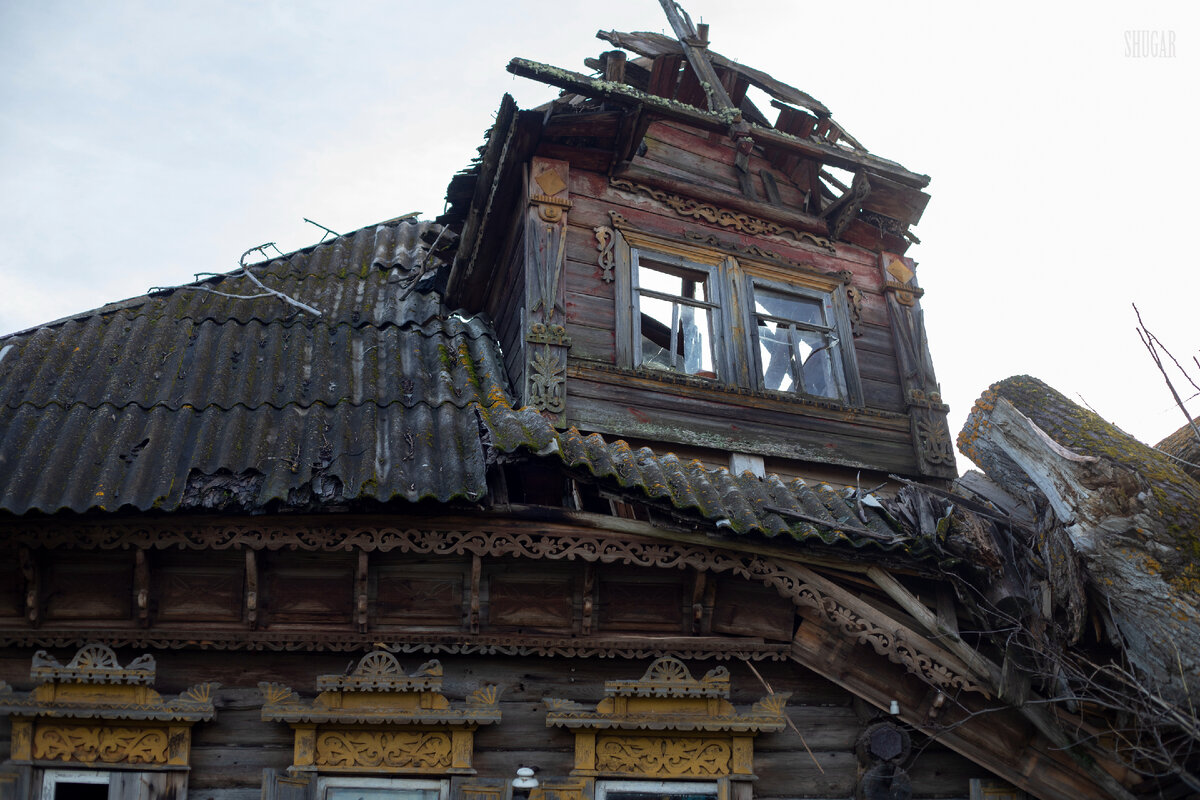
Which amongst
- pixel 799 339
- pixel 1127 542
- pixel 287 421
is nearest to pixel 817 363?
pixel 799 339

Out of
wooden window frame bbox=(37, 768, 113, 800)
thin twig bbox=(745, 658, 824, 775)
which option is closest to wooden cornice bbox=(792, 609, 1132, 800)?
thin twig bbox=(745, 658, 824, 775)

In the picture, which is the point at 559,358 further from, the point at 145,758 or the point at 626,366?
the point at 145,758

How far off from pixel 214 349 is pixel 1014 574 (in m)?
5.87

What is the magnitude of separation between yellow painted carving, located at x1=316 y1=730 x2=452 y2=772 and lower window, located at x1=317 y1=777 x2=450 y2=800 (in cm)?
8

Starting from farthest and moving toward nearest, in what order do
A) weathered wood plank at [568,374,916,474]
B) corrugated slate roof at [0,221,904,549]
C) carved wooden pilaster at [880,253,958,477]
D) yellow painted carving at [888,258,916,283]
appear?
1. yellow painted carving at [888,258,916,283]
2. carved wooden pilaster at [880,253,958,477]
3. weathered wood plank at [568,374,916,474]
4. corrugated slate roof at [0,221,904,549]

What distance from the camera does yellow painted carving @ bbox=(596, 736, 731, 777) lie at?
17.7 feet

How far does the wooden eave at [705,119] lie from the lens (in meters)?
6.48

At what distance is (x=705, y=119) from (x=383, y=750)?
5186 mm

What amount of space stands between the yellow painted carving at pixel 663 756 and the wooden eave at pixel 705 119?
455cm

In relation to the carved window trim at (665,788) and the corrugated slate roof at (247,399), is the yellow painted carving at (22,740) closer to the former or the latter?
the corrugated slate roof at (247,399)

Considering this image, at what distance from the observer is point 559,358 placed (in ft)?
20.5

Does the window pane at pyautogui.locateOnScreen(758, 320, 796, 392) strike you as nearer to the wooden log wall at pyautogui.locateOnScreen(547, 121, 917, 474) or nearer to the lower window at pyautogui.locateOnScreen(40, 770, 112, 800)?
the wooden log wall at pyautogui.locateOnScreen(547, 121, 917, 474)

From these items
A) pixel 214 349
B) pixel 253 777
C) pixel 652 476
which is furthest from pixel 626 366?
pixel 253 777

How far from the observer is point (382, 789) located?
5.27 meters
